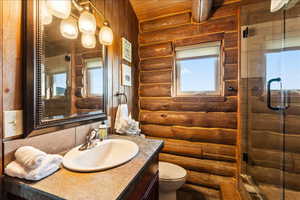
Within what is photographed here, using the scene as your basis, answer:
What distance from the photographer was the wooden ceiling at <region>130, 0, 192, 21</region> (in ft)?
6.15

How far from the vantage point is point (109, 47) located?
149 centimetres

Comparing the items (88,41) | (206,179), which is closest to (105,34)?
(88,41)

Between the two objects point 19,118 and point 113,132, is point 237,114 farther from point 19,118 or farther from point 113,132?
point 19,118

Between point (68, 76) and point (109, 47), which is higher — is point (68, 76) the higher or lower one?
the lower one

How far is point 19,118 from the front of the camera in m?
0.73

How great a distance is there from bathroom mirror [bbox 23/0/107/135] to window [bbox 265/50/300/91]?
5.99ft

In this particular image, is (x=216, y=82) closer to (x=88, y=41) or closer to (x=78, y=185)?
(x=88, y=41)

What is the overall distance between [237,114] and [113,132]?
1520mm

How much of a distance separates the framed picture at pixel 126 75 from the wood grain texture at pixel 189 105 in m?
0.46

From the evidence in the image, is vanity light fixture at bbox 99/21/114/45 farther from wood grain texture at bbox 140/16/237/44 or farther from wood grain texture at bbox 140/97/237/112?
wood grain texture at bbox 140/97/237/112

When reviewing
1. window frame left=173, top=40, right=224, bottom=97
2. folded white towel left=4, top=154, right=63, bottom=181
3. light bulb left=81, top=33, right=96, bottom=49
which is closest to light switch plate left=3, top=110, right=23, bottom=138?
folded white towel left=4, top=154, right=63, bottom=181

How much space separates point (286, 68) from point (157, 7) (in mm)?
1734

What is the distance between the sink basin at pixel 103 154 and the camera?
0.83m

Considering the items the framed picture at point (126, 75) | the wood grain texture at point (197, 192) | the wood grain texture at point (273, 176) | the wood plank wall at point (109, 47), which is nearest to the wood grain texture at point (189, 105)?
the wood plank wall at point (109, 47)
